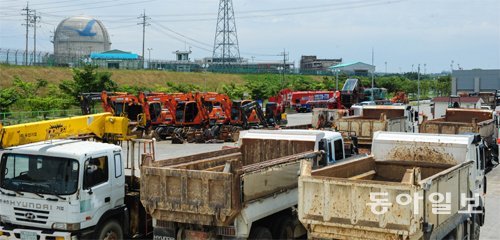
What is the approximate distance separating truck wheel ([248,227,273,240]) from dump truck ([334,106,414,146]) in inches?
400

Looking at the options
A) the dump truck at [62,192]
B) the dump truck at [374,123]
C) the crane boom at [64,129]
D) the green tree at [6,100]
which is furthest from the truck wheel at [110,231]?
the green tree at [6,100]

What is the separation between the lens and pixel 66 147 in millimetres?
10461

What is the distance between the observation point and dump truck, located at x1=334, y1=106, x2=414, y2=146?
2161 centimetres

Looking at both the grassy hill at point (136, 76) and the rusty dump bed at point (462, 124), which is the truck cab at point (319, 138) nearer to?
the rusty dump bed at point (462, 124)

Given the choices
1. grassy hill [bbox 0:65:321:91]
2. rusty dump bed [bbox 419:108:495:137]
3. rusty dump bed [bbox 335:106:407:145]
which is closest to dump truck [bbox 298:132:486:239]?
rusty dump bed [bbox 335:106:407:145]

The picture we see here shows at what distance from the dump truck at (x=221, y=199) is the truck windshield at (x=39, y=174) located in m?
1.22

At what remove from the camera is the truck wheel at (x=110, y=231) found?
10565mm

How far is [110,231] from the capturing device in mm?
10789

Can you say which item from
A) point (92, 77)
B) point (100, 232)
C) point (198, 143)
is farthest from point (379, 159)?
point (92, 77)

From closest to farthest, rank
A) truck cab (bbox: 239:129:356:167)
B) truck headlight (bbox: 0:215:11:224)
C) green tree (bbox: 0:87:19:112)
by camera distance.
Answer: truck headlight (bbox: 0:215:11:224)
truck cab (bbox: 239:129:356:167)
green tree (bbox: 0:87:19:112)

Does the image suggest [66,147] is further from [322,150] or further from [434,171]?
[434,171]

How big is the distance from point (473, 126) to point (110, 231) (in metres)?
14.7

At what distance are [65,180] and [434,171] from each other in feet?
22.9

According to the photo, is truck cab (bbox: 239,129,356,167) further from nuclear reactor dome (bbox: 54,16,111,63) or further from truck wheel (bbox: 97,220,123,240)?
nuclear reactor dome (bbox: 54,16,111,63)
